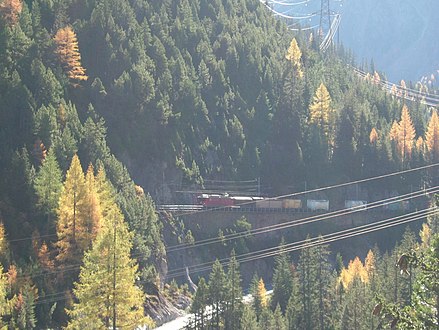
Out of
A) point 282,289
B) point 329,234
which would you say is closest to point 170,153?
point 329,234

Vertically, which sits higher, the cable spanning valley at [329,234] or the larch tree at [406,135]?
the larch tree at [406,135]

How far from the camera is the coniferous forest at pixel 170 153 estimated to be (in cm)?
6550

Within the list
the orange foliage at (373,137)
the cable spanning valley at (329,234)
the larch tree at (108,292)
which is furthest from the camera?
the orange foliage at (373,137)

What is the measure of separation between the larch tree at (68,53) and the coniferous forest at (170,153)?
18 centimetres

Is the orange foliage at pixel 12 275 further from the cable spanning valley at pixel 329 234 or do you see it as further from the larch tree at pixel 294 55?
the larch tree at pixel 294 55

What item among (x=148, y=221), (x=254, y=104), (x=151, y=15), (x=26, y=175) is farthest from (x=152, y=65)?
(x=26, y=175)

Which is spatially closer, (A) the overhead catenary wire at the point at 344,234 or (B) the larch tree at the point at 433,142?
(A) the overhead catenary wire at the point at 344,234

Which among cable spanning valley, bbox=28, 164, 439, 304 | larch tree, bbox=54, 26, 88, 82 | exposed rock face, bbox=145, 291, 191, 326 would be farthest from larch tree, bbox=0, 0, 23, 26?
exposed rock face, bbox=145, 291, 191, 326

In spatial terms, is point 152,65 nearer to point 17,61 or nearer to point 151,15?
point 151,15

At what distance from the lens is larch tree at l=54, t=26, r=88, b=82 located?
99.9 meters

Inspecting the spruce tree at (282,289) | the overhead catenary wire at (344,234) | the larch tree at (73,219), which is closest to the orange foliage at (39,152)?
the larch tree at (73,219)

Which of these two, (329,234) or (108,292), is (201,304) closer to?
(108,292)

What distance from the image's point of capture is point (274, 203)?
11894 centimetres

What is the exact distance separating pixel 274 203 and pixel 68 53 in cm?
3699
